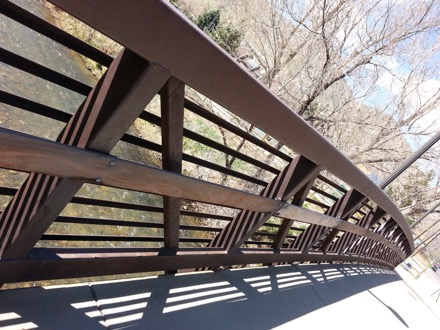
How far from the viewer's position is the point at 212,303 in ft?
8.43

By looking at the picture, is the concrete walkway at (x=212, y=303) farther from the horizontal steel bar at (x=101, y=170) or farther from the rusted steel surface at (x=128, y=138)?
the horizontal steel bar at (x=101, y=170)

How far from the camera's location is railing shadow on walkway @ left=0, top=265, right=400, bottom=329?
176 cm

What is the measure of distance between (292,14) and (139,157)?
5174mm

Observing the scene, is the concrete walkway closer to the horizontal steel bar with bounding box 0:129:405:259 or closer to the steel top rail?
the horizontal steel bar with bounding box 0:129:405:259

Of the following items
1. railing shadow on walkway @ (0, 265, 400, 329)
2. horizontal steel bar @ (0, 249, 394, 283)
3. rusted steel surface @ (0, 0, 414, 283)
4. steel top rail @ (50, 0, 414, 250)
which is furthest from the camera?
railing shadow on walkway @ (0, 265, 400, 329)

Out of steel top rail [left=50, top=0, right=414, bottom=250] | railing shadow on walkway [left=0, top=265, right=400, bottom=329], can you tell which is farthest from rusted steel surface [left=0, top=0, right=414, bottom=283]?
railing shadow on walkway [left=0, top=265, right=400, bottom=329]

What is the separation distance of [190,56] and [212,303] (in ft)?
5.98

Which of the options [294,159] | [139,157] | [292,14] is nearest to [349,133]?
[292,14]

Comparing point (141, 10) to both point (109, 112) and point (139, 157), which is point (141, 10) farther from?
point (139, 157)

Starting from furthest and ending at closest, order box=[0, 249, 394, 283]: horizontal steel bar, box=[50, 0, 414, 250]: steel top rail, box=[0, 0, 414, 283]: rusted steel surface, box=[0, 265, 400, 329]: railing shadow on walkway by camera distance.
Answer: box=[0, 265, 400, 329]: railing shadow on walkway
box=[0, 249, 394, 283]: horizontal steel bar
box=[0, 0, 414, 283]: rusted steel surface
box=[50, 0, 414, 250]: steel top rail

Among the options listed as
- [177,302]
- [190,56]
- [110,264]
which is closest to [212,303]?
[177,302]

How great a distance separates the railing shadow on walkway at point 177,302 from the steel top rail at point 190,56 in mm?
1226

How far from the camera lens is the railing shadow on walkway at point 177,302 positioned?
176 centimetres

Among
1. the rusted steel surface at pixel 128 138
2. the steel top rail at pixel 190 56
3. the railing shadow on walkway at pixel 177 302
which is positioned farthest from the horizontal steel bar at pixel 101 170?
the railing shadow on walkway at pixel 177 302
